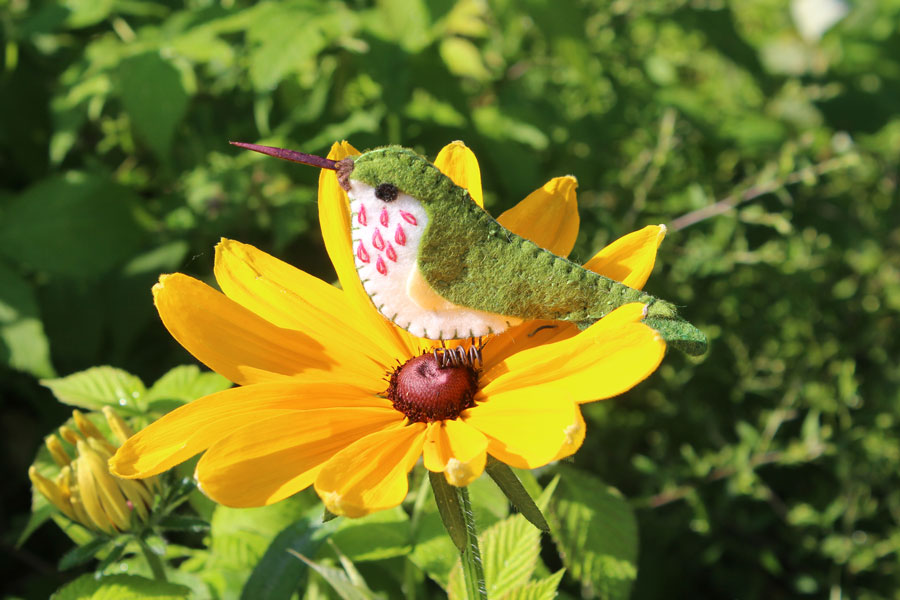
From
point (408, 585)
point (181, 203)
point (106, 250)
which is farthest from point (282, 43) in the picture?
point (408, 585)

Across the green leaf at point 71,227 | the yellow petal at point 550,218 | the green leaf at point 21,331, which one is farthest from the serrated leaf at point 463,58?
the yellow petal at point 550,218

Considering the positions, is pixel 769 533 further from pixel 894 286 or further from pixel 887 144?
pixel 887 144

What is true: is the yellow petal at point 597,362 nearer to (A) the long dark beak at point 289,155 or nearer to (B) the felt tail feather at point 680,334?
(B) the felt tail feather at point 680,334

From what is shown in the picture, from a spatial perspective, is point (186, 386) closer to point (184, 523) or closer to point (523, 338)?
point (184, 523)

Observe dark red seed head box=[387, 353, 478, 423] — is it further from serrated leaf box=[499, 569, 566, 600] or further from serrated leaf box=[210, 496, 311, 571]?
serrated leaf box=[210, 496, 311, 571]

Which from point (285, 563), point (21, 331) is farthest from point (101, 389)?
point (21, 331)

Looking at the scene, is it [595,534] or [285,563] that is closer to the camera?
[285,563]
